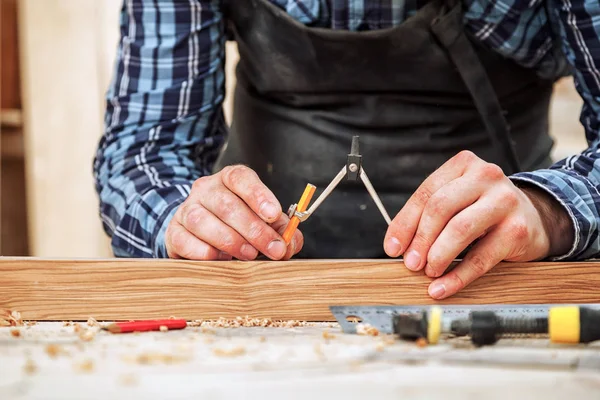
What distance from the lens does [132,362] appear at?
742 millimetres

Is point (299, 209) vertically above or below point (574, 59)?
below

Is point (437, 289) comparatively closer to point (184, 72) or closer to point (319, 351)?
point (319, 351)

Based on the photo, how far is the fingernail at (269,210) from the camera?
3.81ft

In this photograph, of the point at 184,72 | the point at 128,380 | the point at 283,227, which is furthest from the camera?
the point at 184,72

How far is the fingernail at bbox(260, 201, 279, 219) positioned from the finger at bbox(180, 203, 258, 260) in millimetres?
72

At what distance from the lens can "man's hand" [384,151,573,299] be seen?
1.10 meters

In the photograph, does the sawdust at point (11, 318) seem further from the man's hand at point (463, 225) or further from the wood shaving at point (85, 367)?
the man's hand at point (463, 225)

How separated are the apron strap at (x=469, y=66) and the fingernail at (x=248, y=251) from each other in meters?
0.64

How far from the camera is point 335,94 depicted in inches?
64.3

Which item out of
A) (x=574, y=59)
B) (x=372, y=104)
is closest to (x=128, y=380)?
(x=372, y=104)

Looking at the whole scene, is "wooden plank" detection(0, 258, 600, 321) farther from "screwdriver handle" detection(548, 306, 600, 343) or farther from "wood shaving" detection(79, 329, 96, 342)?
"screwdriver handle" detection(548, 306, 600, 343)

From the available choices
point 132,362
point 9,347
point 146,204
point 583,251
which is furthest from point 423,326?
point 146,204

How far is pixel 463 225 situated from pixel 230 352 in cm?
45

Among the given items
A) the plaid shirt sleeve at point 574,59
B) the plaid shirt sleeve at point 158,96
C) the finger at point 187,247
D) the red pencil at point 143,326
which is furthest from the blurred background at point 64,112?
the red pencil at point 143,326
